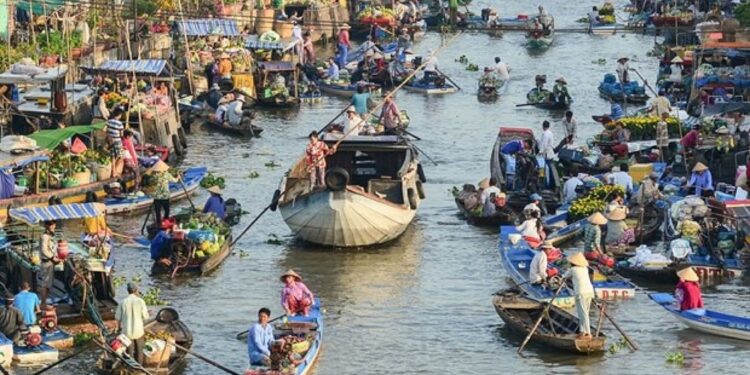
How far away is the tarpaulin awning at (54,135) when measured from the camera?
4078cm

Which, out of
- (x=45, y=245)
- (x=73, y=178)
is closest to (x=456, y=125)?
(x=73, y=178)

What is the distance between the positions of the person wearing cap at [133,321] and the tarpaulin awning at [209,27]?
31030 mm

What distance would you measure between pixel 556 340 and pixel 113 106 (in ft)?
62.6

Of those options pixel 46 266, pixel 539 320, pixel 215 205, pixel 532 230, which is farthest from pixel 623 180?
pixel 46 266

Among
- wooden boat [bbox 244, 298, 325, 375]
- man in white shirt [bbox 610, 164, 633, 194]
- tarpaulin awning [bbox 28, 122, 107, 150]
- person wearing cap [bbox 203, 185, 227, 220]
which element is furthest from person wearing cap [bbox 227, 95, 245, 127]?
wooden boat [bbox 244, 298, 325, 375]

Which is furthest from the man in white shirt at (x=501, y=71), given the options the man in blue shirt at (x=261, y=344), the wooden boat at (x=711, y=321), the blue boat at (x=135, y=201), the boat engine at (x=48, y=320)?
the man in blue shirt at (x=261, y=344)

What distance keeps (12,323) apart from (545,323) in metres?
8.06

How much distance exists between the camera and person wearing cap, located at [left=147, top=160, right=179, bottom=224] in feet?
129

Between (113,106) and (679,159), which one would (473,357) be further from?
(113,106)

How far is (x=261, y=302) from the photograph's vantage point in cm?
3516

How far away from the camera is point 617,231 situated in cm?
3722

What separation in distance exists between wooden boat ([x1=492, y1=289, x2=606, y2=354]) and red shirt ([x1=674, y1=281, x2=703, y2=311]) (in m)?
1.54

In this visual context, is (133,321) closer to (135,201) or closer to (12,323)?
(12,323)

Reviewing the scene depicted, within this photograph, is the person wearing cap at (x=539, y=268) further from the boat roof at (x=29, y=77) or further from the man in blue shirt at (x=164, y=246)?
the boat roof at (x=29, y=77)
